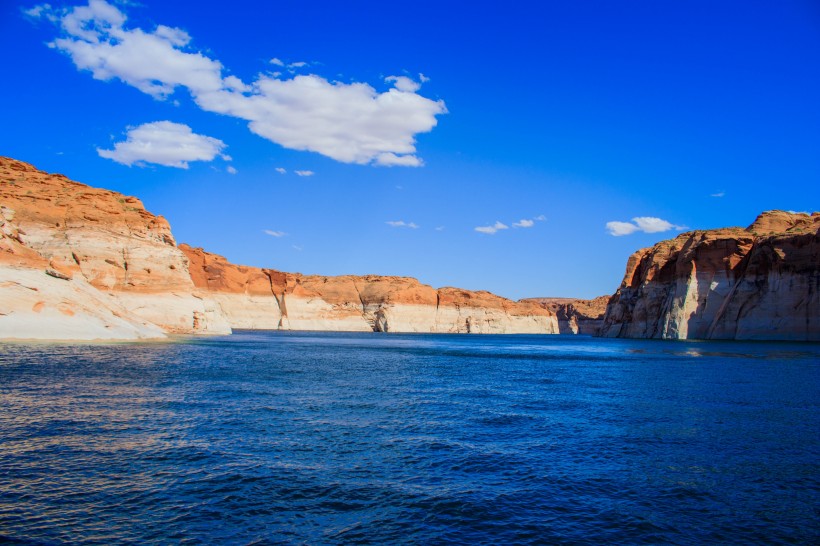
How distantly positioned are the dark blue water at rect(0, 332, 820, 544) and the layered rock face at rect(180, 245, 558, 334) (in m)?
99.1

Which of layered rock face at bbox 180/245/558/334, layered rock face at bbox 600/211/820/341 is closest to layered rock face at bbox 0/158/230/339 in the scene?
layered rock face at bbox 180/245/558/334

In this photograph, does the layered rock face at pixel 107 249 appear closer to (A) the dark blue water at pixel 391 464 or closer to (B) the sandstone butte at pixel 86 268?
(B) the sandstone butte at pixel 86 268

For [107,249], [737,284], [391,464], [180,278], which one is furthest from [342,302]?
[391,464]

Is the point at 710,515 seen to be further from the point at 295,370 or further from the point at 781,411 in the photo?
the point at 295,370

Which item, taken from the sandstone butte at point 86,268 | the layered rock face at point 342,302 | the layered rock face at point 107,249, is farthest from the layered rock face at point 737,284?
the layered rock face at point 107,249

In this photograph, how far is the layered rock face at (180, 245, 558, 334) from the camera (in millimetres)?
121438

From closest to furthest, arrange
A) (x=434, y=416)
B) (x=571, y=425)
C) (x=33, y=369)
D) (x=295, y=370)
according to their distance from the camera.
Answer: (x=571, y=425), (x=434, y=416), (x=33, y=369), (x=295, y=370)

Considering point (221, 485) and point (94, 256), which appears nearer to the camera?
point (221, 485)

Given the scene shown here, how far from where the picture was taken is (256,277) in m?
128

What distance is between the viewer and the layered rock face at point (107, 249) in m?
Answer: 41.7

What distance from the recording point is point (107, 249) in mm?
50969

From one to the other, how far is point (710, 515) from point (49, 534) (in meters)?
10.0

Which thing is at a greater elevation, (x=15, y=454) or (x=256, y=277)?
(x=256, y=277)

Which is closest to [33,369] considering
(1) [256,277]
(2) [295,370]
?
(2) [295,370]
